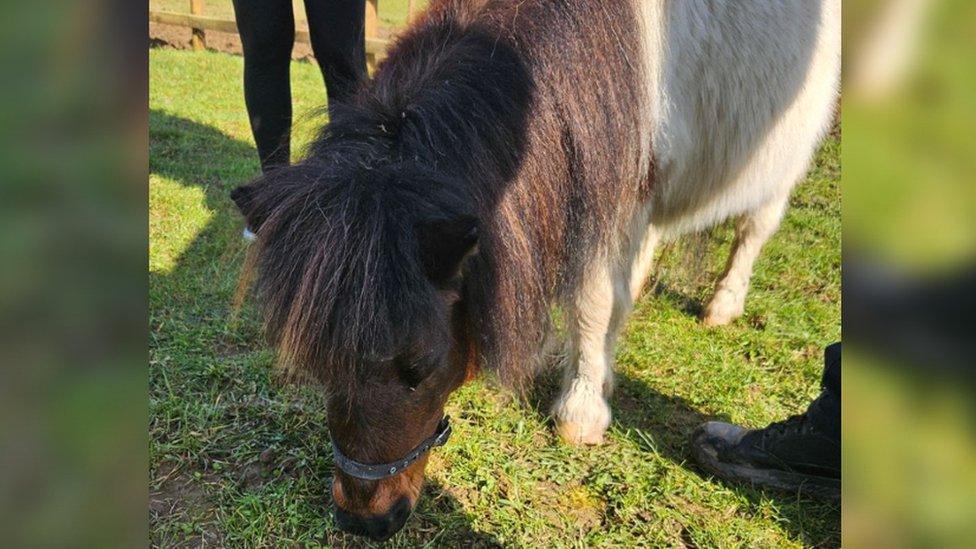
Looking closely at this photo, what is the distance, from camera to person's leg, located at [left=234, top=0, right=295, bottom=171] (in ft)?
8.82

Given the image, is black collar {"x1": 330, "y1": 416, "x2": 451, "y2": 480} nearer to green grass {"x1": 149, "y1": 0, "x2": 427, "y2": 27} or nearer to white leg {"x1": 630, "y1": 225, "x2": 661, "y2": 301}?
white leg {"x1": 630, "y1": 225, "x2": 661, "y2": 301}

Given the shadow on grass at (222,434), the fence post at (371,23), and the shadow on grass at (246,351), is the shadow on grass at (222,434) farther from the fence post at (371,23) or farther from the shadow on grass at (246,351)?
the fence post at (371,23)

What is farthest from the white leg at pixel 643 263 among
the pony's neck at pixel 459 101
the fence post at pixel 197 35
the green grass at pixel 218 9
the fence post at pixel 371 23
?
the fence post at pixel 197 35

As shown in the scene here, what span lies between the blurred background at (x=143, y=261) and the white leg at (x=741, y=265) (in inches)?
125

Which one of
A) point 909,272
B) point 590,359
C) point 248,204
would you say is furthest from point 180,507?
point 909,272

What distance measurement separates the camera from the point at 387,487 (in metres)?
1.64

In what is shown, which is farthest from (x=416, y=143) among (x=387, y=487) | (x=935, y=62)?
(x=935, y=62)

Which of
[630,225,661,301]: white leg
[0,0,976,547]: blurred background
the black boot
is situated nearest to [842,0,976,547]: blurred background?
[0,0,976,547]: blurred background

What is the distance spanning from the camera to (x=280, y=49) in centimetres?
283

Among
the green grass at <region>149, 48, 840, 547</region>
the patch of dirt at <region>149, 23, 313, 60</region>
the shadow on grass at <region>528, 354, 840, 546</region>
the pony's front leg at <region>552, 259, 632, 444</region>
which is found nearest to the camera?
the green grass at <region>149, 48, 840, 547</region>

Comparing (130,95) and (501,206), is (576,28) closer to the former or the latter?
(501,206)

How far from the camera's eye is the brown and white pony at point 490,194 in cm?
142

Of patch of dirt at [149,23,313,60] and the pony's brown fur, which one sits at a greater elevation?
the pony's brown fur

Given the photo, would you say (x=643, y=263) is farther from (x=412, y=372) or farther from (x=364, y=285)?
(x=364, y=285)
